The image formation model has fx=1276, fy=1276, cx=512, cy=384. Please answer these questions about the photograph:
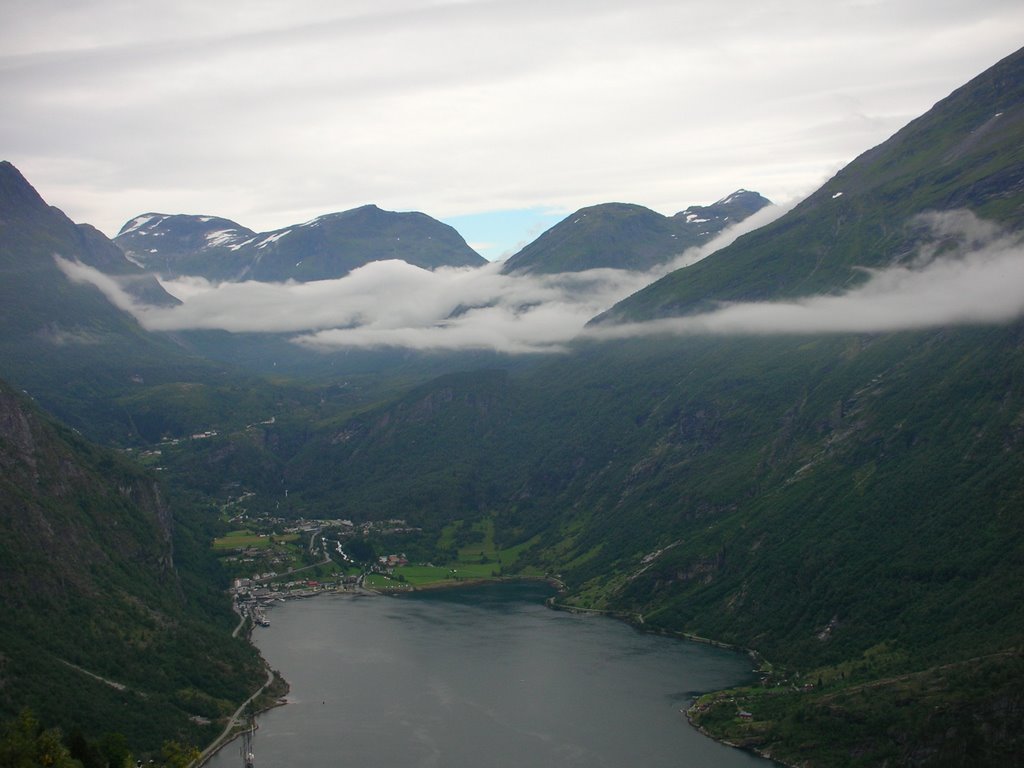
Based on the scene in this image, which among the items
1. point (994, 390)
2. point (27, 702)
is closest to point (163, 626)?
point (27, 702)

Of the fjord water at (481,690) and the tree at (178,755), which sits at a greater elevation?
the tree at (178,755)

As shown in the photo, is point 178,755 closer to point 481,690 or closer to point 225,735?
point 225,735

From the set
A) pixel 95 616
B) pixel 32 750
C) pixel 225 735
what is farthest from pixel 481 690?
pixel 32 750

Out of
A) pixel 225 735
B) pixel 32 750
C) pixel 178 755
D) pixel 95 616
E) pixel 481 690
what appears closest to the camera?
pixel 32 750

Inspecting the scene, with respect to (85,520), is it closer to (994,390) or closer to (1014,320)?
(994,390)

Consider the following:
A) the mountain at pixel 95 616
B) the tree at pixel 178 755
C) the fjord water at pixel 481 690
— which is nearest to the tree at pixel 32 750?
the tree at pixel 178 755

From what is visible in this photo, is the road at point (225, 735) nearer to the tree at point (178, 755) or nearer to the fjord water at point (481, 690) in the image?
the fjord water at point (481, 690)

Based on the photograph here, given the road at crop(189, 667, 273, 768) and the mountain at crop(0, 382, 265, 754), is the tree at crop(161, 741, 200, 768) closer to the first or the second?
the road at crop(189, 667, 273, 768)

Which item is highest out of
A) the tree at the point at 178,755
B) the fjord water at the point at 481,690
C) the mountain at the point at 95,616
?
the mountain at the point at 95,616
